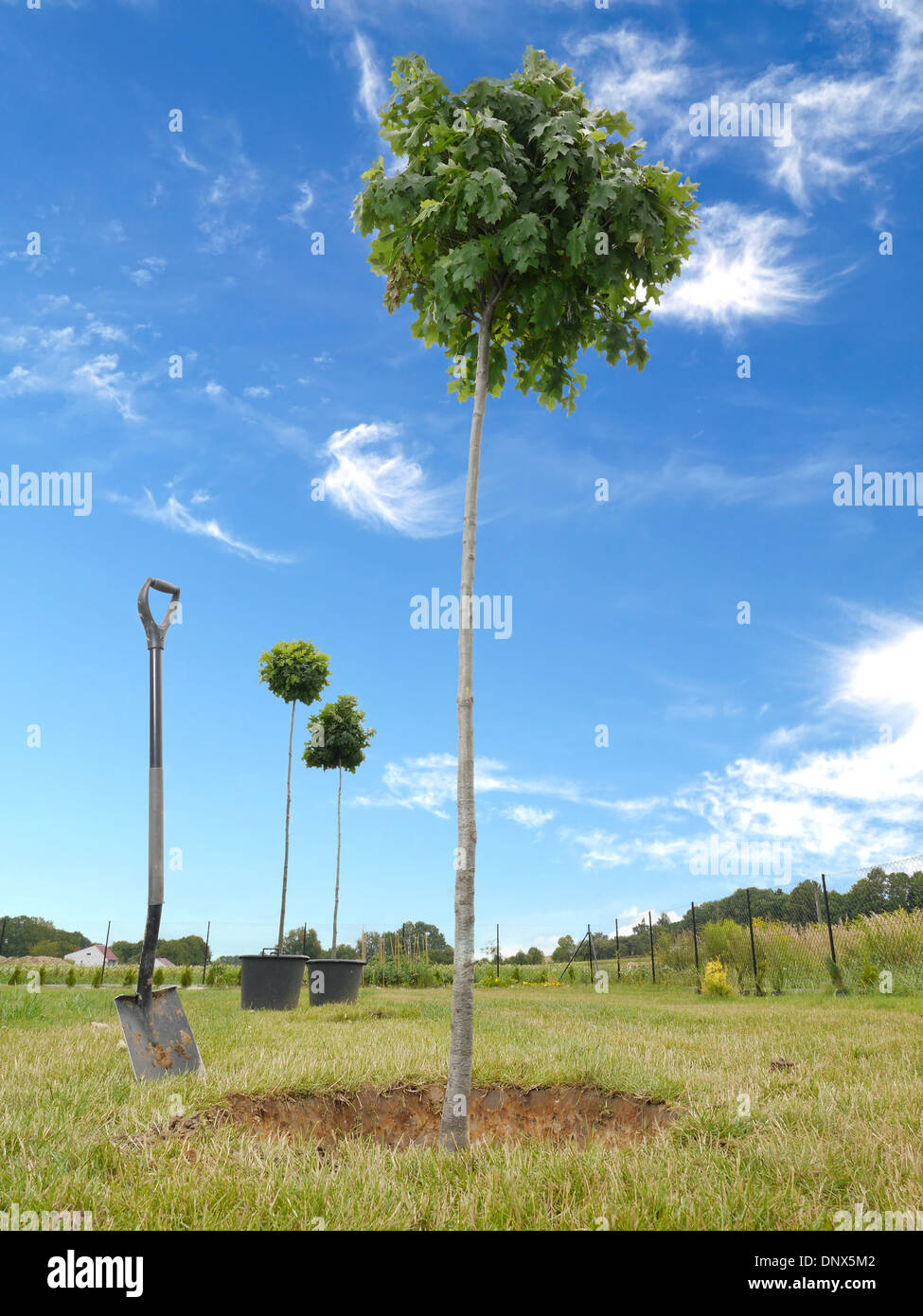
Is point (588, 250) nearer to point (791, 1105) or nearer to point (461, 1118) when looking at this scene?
point (461, 1118)

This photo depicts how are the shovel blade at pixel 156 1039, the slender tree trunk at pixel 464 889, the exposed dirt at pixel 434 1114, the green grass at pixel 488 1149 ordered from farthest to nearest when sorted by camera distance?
the shovel blade at pixel 156 1039
the exposed dirt at pixel 434 1114
the slender tree trunk at pixel 464 889
the green grass at pixel 488 1149

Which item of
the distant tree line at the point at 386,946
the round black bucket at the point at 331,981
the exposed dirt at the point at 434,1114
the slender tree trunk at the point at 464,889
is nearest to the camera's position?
the slender tree trunk at the point at 464,889

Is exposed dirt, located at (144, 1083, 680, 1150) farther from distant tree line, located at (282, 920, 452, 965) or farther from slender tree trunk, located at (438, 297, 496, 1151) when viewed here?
distant tree line, located at (282, 920, 452, 965)

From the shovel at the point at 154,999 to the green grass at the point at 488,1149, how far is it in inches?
8.4

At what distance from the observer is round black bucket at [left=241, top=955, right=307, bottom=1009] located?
36.0 ft

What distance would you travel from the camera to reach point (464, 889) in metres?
3.93

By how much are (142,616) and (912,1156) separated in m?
5.32

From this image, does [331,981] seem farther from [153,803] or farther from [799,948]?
[799,948]

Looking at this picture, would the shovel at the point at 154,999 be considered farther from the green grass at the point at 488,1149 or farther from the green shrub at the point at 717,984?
the green shrub at the point at 717,984

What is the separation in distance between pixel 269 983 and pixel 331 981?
943mm

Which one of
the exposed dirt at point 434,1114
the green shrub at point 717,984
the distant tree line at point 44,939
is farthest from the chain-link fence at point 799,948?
the distant tree line at point 44,939

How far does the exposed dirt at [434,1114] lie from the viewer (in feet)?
14.3

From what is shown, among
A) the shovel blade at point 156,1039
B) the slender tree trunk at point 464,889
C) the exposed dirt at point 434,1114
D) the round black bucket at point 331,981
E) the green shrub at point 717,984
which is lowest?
the green shrub at point 717,984

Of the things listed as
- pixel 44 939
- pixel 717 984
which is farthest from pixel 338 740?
pixel 44 939
